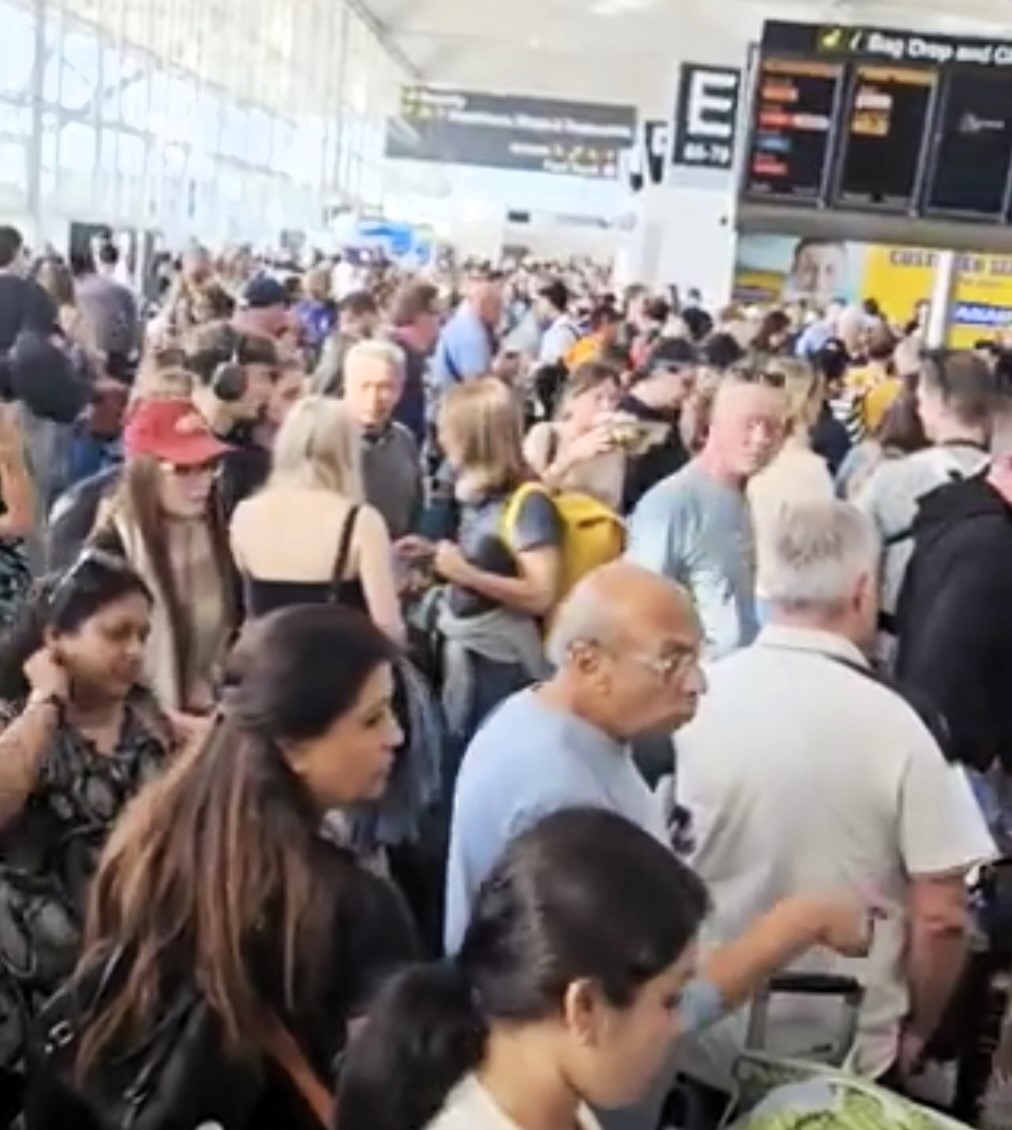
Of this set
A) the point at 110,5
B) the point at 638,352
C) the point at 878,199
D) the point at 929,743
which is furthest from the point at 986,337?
the point at 929,743

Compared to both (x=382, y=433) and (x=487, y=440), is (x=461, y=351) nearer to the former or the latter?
(x=382, y=433)

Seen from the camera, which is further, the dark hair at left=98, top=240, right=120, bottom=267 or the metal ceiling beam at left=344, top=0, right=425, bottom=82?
the metal ceiling beam at left=344, top=0, right=425, bottom=82

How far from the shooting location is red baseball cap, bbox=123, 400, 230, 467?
14.1 feet

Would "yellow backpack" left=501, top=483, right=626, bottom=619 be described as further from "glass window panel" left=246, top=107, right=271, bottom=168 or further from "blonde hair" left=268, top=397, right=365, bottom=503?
"glass window panel" left=246, top=107, right=271, bottom=168

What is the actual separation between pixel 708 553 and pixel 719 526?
67 millimetres

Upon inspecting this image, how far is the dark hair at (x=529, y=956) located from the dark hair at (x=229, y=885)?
0.95ft

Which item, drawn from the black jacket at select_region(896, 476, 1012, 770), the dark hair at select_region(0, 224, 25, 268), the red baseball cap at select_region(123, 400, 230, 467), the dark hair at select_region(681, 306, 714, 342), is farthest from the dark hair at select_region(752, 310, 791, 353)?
the red baseball cap at select_region(123, 400, 230, 467)

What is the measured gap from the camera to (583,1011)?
73.9 inches

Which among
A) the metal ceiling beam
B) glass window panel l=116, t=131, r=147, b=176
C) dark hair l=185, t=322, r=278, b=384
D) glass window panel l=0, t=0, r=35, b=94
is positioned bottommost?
dark hair l=185, t=322, r=278, b=384

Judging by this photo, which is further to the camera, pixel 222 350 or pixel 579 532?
pixel 222 350

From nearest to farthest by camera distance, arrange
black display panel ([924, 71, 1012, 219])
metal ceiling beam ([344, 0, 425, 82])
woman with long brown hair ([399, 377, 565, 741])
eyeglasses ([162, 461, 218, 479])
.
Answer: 1. eyeglasses ([162, 461, 218, 479])
2. woman with long brown hair ([399, 377, 565, 741])
3. black display panel ([924, 71, 1012, 219])
4. metal ceiling beam ([344, 0, 425, 82])

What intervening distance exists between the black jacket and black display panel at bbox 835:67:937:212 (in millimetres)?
6488

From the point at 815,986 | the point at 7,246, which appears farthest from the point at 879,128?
the point at 815,986

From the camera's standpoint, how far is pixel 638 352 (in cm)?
997
